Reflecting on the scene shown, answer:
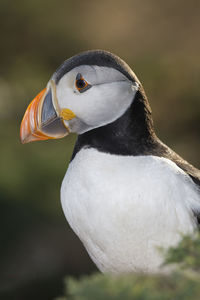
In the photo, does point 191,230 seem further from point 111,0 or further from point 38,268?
point 111,0

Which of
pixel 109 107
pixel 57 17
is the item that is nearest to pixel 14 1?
pixel 57 17

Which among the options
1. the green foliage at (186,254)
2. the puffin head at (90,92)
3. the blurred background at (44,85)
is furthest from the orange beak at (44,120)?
the blurred background at (44,85)

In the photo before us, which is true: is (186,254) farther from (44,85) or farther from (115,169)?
(44,85)

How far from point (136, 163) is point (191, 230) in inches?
Answer: 13.6

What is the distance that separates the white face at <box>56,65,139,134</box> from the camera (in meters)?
2.74

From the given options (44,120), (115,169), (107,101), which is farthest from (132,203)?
(44,120)

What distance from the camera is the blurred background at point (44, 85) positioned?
6746 mm

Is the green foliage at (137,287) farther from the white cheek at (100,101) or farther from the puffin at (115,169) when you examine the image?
the white cheek at (100,101)

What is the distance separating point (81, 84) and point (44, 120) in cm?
25

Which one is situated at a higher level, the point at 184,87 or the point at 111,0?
the point at 111,0

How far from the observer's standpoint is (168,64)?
1062cm

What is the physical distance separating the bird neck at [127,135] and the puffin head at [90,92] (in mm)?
26

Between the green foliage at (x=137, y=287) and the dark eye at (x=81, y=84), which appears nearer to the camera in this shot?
the green foliage at (x=137, y=287)

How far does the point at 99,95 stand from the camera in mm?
2742
